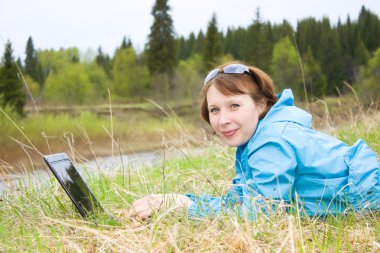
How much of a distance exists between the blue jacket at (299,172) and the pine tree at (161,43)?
138 ft

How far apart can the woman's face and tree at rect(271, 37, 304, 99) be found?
35029 millimetres

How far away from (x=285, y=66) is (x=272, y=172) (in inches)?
1805

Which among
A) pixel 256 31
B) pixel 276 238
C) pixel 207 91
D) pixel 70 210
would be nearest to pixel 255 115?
pixel 207 91

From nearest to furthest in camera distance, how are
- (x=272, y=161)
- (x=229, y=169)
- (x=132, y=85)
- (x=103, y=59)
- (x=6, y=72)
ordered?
(x=272, y=161)
(x=229, y=169)
(x=6, y=72)
(x=132, y=85)
(x=103, y=59)

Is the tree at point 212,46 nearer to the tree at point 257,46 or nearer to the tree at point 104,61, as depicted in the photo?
the tree at point 257,46

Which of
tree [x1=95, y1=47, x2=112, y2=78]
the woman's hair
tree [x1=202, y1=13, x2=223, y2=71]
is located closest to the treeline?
tree [x1=202, y1=13, x2=223, y2=71]

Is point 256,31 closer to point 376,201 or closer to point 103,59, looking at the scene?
point 103,59

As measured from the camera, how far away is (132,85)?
5022 cm

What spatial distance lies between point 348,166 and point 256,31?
A: 4474 centimetres

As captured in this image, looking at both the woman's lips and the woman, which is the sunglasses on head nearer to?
the woman

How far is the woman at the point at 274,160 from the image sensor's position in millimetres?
2021

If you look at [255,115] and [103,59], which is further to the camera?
[103,59]

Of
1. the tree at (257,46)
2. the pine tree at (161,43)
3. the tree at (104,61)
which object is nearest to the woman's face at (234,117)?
the tree at (257,46)

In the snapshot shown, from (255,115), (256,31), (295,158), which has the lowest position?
(295,158)
